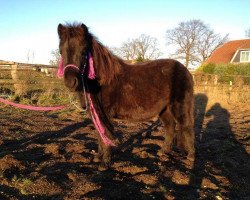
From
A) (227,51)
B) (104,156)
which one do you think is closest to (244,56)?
(227,51)

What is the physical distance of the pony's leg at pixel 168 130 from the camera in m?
6.61

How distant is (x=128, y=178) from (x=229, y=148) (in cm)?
371

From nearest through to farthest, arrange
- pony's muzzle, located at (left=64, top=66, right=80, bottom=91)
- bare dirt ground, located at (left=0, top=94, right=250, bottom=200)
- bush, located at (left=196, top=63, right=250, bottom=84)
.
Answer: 1. bare dirt ground, located at (left=0, top=94, right=250, bottom=200)
2. pony's muzzle, located at (left=64, top=66, right=80, bottom=91)
3. bush, located at (left=196, top=63, right=250, bottom=84)

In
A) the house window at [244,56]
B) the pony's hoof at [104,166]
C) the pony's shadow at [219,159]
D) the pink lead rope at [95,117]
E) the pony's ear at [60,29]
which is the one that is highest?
the house window at [244,56]

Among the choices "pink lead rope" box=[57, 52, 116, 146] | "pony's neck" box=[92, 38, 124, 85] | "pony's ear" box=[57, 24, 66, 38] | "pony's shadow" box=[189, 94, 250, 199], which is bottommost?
"pony's shadow" box=[189, 94, 250, 199]

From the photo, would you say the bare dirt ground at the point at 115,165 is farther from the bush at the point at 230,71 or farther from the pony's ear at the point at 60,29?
the bush at the point at 230,71

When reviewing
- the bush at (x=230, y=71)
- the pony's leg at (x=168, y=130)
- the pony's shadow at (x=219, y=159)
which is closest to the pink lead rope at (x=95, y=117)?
the pony's shadow at (x=219, y=159)

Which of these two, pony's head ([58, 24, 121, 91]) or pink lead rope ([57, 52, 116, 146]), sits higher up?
pony's head ([58, 24, 121, 91])

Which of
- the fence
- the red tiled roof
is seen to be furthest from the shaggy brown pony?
the red tiled roof

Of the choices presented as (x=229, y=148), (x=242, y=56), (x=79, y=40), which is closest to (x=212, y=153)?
(x=229, y=148)

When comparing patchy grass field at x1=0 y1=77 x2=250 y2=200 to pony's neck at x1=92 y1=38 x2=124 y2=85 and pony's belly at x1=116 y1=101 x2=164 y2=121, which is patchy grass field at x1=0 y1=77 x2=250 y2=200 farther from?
pony's neck at x1=92 y1=38 x2=124 y2=85

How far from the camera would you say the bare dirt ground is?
168 inches

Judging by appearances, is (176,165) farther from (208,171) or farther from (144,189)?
(144,189)

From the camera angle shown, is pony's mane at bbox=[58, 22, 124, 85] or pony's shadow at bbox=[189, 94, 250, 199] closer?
pony's mane at bbox=[58, 22, 124, 85]
